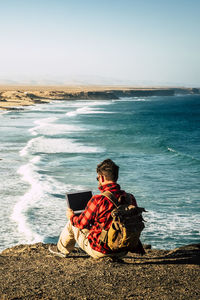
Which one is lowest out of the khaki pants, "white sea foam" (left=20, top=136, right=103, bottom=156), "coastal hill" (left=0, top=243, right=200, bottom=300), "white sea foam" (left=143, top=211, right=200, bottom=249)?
"white sea foam" (left=20, top=136, right=103, bottom=156)

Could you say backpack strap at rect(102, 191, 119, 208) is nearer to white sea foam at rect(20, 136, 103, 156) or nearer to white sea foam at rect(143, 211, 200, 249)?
white sea foam at rect(143, 211, 200, 249)

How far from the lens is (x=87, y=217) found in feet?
16.7

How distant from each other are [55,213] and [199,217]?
493 cm

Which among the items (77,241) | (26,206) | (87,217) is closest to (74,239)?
(77,241)

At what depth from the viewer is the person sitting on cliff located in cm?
488

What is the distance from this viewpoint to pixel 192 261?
249 inches

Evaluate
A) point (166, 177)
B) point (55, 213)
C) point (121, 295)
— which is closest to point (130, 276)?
point (121, 295)

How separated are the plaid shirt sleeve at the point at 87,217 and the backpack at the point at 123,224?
215mm

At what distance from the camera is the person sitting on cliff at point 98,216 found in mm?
→ 4879

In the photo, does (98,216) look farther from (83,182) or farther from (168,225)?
(83,182)

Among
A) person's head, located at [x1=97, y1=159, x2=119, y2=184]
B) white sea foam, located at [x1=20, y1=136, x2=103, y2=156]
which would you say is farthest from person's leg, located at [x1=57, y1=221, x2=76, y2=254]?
white sea foam, located at [x1=20, y1=136, x2=103, y2=156]

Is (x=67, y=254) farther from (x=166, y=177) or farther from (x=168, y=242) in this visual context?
(x=166, y=177)

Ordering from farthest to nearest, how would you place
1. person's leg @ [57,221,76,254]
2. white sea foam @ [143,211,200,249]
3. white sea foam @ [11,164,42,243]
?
1. white sea foam @ [143,211,200,249]
2. white sea foam @ [11,164,42,243]
3. person's leg @ [57,221,76,254]

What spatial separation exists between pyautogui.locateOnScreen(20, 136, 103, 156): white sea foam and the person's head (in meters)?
19.8
